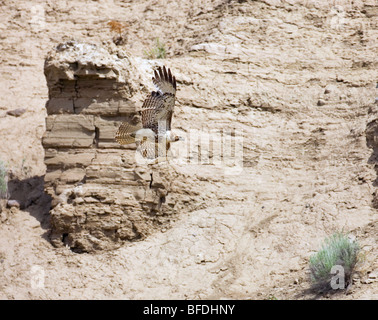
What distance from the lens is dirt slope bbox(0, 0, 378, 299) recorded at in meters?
10.2

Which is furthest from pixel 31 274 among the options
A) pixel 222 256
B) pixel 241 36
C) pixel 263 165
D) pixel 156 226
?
pixel 241 36

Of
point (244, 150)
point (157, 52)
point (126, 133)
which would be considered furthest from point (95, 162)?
point (157, 52)

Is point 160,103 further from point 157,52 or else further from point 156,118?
point 157,52

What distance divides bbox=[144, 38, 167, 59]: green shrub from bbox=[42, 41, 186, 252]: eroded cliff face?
2936mm

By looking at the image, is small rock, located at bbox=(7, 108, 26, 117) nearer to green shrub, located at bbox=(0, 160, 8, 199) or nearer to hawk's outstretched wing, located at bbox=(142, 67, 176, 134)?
green shrub, located at bbox=(0, 160, 8, 199)

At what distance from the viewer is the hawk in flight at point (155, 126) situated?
395 inches

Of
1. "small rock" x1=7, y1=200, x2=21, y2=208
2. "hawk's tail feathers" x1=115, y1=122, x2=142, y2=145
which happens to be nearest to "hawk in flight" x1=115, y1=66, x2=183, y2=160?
A: "hawk's tail feathers" x1=115, y1=122, x2=142, y2=145

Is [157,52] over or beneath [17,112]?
over

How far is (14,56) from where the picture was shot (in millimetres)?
15906

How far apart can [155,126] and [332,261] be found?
3371mm

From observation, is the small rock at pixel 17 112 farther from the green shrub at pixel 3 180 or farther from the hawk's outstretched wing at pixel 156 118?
the hawk's outstretched wing at pixel 156 118

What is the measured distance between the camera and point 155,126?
34.8 ft

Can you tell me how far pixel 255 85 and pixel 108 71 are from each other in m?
3.24

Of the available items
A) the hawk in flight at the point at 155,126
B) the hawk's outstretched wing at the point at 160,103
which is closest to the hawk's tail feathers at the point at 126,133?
the hawk in flight at the point at 155,126
